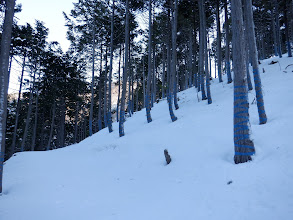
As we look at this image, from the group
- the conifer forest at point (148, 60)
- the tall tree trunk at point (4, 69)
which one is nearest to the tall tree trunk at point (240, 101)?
the conifer forest at point (148, 60)

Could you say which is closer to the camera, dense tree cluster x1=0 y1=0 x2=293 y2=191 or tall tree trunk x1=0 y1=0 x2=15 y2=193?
tall tree trunk x1=0 y1=0 x2=15 y2=193

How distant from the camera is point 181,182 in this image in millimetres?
4570

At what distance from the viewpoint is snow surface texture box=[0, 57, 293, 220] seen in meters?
3.24

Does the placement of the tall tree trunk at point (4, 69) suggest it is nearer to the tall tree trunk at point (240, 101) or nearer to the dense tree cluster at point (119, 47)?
the dense tree cluster at point (119, 47)

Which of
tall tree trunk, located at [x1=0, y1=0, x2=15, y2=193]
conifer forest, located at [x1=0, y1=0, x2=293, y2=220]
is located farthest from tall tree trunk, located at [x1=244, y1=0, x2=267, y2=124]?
tall tree trunk, located at [x1=0, y1=0, x2=15, y2=193]

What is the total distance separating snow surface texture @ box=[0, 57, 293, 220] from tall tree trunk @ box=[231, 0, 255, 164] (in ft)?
0.95

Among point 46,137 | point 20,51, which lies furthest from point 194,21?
point 46,137

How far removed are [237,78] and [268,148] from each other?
204 cm

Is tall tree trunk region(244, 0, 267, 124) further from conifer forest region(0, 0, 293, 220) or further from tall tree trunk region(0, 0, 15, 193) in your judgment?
tall tree trunk region(0, 0, 15, 193)

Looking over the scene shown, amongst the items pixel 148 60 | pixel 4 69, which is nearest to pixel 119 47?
pixel 148 60

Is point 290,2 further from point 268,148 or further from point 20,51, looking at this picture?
point 20,51

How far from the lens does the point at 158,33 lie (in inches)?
744

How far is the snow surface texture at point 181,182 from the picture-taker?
3.24 m

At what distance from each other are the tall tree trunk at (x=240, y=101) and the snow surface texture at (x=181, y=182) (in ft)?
0.95
